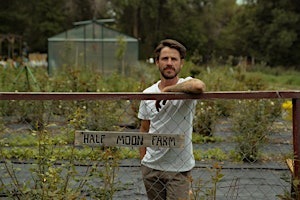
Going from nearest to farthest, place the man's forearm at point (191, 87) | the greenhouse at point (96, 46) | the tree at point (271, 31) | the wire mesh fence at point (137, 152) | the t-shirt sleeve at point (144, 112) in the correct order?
the man's forearm at point (191, 87)
the t-shirt sleeve at point (144, 112)
the wire mesh fence at point (137, 152)
the greenhouse at point (96, 46)
the tree at point (271, 31)

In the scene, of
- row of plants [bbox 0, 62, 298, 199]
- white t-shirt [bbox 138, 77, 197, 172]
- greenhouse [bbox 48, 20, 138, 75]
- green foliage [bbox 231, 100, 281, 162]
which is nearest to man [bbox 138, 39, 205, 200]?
white t-shirt [bbox 138, 77, 197, 172]

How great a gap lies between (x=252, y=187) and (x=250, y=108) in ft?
6.17

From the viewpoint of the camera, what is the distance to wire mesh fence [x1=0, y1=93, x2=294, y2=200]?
323 cm

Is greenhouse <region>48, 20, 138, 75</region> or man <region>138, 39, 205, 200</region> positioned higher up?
greenhouse <region>48, 20, 138, 75</region>

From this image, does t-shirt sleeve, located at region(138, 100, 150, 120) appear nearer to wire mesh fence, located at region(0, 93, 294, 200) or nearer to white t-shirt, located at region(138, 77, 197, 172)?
white t-shirt, located at region(138, 77, 197, 172)

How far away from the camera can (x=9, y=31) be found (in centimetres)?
3731

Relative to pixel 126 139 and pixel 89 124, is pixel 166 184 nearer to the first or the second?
pixel 126 139

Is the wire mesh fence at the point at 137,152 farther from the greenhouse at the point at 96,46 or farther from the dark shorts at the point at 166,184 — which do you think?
the greenhouse at the point at 96,46

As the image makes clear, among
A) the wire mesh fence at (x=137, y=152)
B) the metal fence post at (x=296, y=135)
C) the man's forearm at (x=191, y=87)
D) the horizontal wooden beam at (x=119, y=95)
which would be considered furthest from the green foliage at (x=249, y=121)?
the man's forearm at (x=191, y=87)

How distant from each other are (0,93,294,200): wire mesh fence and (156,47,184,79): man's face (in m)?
0.18

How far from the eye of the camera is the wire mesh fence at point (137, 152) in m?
3.23

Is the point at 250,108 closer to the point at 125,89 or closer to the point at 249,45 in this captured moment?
the point at 125,89

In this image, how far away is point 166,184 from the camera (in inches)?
113

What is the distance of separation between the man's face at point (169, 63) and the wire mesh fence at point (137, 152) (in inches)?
7.0
